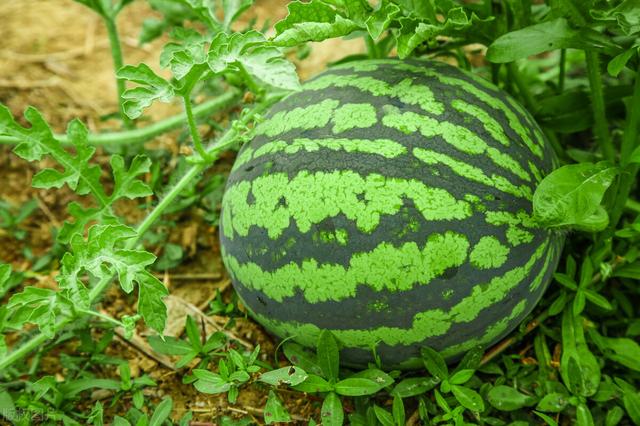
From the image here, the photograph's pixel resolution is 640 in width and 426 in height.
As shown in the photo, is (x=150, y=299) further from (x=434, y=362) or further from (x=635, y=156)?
(x=635, y=156)

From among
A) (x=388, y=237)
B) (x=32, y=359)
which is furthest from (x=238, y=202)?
(x=32, y=359)

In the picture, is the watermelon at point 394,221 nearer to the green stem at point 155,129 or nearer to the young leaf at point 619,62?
the young leaf at point 619,62

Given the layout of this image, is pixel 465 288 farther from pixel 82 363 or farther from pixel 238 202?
pixel 82 363

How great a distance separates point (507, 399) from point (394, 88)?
0.92m

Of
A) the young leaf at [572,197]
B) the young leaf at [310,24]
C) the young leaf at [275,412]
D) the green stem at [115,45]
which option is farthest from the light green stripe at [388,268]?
the green stem at [115,45]

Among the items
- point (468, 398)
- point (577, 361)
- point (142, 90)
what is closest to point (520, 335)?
point (577, 361)

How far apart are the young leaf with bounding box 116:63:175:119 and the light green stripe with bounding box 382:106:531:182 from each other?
23.2 inches

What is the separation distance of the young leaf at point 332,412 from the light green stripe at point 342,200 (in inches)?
18.2

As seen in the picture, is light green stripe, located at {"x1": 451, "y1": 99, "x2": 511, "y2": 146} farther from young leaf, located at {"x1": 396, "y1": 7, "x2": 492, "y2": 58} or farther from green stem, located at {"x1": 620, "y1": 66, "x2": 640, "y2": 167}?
green stem, located at {"x1": 620, "y1": 66, "x2": 640, "y2": 167}

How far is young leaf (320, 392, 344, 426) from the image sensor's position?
176cm

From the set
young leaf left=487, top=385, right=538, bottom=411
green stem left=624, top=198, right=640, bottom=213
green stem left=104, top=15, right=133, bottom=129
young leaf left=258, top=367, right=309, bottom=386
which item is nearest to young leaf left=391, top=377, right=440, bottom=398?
young leaf left=487, top=385, right=538, bottom=411

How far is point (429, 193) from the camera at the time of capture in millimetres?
1675

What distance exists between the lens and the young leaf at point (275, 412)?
5.88ft

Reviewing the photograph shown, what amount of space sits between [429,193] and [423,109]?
255mm
